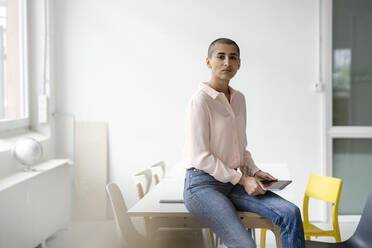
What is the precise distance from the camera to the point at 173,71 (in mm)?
5203

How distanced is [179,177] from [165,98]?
5.92ft

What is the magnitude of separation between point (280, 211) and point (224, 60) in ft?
2.59

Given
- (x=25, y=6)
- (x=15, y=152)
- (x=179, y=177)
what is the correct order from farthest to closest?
1. (x=25, y=6)
2. (x=15, y=152)
3. (x=179, y=177)

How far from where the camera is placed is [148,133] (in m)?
5.26

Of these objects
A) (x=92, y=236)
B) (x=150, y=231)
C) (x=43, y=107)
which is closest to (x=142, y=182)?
(x=150, y=231)

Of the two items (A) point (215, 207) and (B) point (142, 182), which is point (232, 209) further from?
(B) point (142, 182)

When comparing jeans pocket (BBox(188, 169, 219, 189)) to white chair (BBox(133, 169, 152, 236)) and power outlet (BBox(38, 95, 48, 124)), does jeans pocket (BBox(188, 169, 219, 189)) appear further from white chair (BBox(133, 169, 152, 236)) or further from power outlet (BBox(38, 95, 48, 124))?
power outlet (BBox(38, 95, 48, 124))

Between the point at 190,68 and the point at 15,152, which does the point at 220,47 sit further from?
the point at 190,68

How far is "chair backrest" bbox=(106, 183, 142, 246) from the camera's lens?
7.54ft

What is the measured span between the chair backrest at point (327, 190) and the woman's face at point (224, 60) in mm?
1332

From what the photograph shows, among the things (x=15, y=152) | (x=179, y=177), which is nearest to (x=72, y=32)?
(x=15, y=152)

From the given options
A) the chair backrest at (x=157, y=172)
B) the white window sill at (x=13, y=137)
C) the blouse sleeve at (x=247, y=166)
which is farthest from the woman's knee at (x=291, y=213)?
the white window sill at (x=13, y=137)

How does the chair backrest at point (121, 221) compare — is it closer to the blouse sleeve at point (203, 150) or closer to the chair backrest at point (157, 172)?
the blouse sleeve at point (203, 150)

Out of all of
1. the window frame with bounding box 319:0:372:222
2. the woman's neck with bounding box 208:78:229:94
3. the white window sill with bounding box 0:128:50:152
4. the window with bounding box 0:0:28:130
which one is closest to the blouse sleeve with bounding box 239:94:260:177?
the woman's neck with bounding box 208:78:229:94
